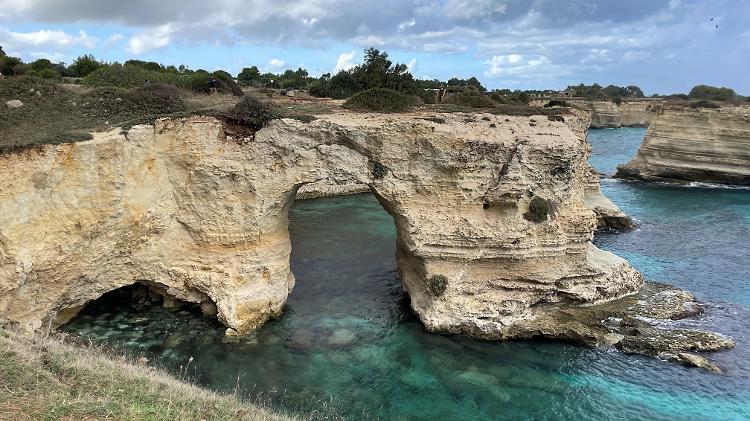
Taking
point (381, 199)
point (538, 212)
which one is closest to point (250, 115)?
point (381, 199)

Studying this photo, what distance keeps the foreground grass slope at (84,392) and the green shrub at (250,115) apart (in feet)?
28.0

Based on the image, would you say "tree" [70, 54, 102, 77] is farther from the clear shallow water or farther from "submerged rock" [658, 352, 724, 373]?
"submerged rock" [658, 352, 724, 373]

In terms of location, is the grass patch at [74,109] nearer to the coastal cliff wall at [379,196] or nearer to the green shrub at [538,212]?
the coastal cliff wall at [379,196]

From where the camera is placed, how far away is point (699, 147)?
1954 inches

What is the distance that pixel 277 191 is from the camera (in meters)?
17.0

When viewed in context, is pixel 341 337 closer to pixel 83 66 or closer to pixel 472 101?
pixel 472 101

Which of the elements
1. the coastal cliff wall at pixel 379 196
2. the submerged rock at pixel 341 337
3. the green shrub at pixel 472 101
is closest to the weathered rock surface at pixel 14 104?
the coastal cliff wall at pixel 379 196

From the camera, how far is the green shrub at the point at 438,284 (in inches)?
682

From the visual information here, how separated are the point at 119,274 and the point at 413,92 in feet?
61.0

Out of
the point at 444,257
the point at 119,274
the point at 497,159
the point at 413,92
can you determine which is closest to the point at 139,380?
the point at 119,274

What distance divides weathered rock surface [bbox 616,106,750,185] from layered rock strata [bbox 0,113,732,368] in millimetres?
38683

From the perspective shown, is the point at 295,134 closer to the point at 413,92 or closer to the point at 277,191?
the point at 277,191

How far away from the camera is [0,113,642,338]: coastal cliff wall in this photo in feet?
52.0

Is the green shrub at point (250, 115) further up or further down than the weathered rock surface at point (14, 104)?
further down
